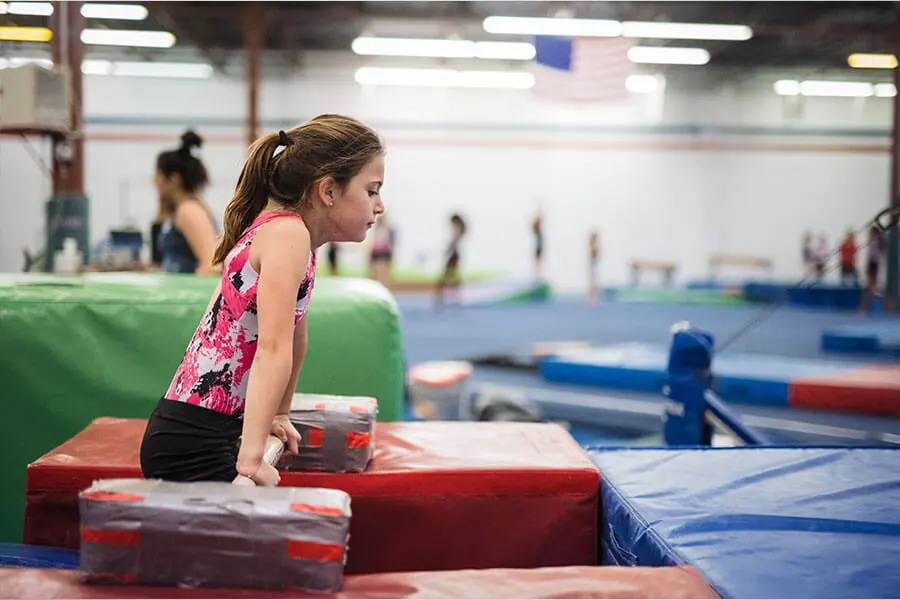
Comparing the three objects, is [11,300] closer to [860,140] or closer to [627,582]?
[627,582]

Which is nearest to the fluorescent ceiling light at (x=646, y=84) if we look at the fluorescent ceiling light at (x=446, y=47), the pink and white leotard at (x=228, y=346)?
the fluorescent ceiling light at (x=446, y=47)

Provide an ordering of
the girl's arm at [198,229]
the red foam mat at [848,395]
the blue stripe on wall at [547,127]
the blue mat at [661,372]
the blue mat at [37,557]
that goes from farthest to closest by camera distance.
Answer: the blue stripe on wall at [547,127]
the blue mat at [661,372]
the red foam mat at [848,395]
the girl's arm at [198,229]
the blue mat at [37,557]

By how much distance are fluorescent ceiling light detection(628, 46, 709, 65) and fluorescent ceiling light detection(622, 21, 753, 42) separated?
1243 mm

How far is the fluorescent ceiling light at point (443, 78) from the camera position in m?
14.6

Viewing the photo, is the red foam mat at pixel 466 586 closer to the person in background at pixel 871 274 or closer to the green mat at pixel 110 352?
the green mat at pixel 110 352

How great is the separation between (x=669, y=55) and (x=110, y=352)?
13.1 m

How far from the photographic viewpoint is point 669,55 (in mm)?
Result: 13867

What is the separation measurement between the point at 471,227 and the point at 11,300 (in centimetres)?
1309

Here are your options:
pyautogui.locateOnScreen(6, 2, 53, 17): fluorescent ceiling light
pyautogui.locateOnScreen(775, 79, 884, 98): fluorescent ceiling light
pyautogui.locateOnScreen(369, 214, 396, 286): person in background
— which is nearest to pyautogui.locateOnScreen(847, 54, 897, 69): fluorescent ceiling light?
pyautogui.locateOnScreen(775, 79, 884, 98): fluorescent ceiling light

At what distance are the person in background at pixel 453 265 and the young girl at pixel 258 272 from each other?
9.41 meters

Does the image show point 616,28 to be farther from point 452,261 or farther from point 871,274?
point 871,274

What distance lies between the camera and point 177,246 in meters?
3.28

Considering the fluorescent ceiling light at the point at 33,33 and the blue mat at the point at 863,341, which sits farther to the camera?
the fluorescent ceiling light at the point at 33,33

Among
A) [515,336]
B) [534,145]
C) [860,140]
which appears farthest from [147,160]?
[860,140]
